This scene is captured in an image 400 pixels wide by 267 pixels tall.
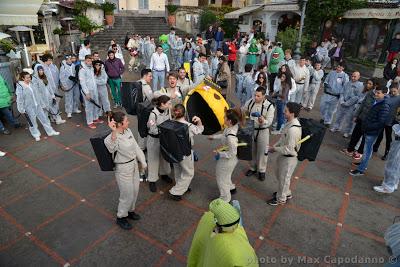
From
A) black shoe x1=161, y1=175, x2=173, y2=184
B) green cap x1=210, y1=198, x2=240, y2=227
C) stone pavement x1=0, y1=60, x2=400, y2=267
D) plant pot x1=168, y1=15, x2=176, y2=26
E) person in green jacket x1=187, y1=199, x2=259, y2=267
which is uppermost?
plant pot x1=168, y1=15, x2=176, y2=26

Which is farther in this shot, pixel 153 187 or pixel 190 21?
pixel 190 21

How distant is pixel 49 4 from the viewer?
16.7 metres

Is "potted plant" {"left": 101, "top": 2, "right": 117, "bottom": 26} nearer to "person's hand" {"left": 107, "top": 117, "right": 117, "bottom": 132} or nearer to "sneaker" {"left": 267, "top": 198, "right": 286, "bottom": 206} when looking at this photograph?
"person's hand" {"left": 107, "top": 117, "right": 117, "bottom": 132}

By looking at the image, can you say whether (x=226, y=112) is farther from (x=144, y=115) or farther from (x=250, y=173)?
(x=250, y=173)

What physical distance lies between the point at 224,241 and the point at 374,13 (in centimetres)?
1526

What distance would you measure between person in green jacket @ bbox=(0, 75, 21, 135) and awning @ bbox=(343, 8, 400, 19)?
15216 mm

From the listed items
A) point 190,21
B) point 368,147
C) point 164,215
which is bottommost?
point 164,215

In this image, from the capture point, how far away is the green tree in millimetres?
14898

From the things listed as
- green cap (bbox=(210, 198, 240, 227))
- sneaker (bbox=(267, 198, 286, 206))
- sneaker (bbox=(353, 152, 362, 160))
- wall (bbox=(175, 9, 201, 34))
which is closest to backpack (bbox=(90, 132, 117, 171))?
green cap (bbox=(210, 198, 240, 227))

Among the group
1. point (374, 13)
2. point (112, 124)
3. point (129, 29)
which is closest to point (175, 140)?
point (112, 124)

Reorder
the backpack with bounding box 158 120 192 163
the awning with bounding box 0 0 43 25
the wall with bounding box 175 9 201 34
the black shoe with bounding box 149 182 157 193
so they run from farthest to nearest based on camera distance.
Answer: the wall with bounding box 175 9 201 34 < the awning with bounding box 0 0 43 25 < the black shoe with bounding box 149 182 157 193 < the backpack with bounding box 158 120 192 163

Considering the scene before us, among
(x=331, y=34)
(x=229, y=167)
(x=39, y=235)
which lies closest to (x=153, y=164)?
(x=229, y=167)

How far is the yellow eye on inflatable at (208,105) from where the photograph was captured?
6.76 meters

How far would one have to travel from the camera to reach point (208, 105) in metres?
7.01
